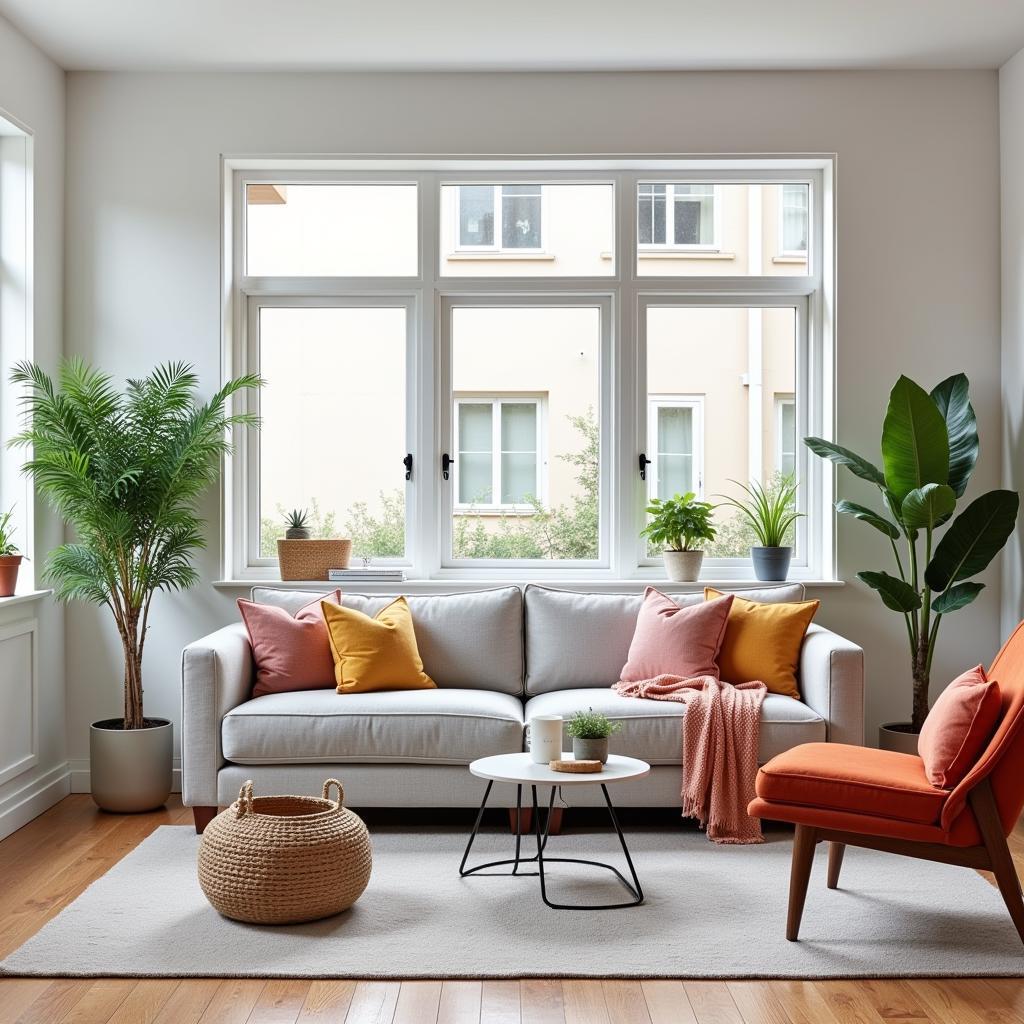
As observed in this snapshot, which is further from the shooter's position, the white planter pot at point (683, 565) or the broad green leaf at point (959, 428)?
the white planter pot at point (683, 565)

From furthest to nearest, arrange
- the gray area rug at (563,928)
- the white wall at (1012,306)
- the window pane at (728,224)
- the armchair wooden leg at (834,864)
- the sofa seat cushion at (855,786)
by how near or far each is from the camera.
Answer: the window pane at (728,224) < the white wall at (1012,306) < the armchair wooden leg at (834,864) < the sofa seat cushion at (855,786) < the gray area rug at (563,928)

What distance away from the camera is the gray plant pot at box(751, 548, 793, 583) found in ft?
15.5

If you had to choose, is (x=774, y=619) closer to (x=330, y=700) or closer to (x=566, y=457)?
(x=566, y=457)

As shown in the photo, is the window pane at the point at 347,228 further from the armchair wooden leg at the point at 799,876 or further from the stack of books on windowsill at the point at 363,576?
the armchair wooden leg at the point at 799,876

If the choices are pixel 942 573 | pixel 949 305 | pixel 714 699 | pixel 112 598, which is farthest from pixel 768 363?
pixel 112 598

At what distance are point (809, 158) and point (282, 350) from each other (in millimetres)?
2445

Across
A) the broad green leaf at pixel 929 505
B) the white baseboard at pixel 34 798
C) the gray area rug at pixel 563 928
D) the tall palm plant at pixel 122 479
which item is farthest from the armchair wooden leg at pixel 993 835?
the white baseboard at pixel 34 798

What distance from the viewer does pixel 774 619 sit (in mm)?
4238

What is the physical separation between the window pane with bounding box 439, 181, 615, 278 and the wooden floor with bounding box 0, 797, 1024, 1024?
3.15 meters

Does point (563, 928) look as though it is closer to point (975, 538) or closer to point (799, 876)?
point (799, 876)

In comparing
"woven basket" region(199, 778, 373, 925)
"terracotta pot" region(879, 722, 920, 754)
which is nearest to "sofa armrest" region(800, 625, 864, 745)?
"terracotta pot" region(879, 722, 920, 754)

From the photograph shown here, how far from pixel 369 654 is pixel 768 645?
4.92 ft

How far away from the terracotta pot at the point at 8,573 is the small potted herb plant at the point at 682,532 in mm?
2513

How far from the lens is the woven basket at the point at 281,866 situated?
2.96m
